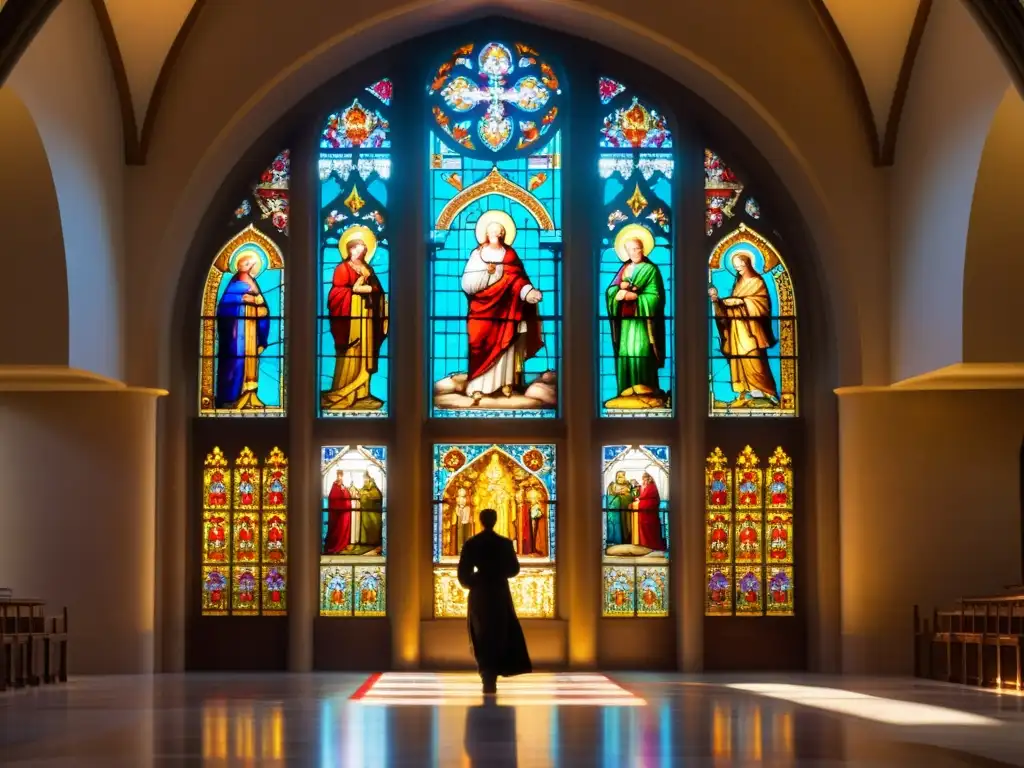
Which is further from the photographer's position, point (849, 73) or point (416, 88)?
point (416, 88)

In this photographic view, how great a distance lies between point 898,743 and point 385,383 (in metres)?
10.0

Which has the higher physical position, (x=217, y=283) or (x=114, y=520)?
(x=217, y=283)

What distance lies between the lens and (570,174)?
1900cm

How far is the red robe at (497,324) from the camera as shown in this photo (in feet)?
61.9

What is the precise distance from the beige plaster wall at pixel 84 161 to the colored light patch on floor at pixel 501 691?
13.8 feet

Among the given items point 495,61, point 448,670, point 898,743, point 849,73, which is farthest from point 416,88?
point 898,743

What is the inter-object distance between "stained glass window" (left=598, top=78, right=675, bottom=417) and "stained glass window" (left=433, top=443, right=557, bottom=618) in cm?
110

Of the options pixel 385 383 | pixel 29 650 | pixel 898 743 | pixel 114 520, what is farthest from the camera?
pixel 385 383

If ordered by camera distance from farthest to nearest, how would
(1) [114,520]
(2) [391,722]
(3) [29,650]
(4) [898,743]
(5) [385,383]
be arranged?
(5) [385,383] → (1) [114,520] → (3) [29,650] → (2) [391,722] → (4) [898,743]

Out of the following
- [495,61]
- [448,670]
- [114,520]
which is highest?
[495,61]

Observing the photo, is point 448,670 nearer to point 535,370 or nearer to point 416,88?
point 535,370

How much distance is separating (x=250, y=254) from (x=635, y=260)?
165 inches

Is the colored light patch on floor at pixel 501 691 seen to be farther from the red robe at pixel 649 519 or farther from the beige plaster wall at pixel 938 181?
the beige plaster wall at pixel 938 181

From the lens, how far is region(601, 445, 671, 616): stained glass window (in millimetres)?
18656
